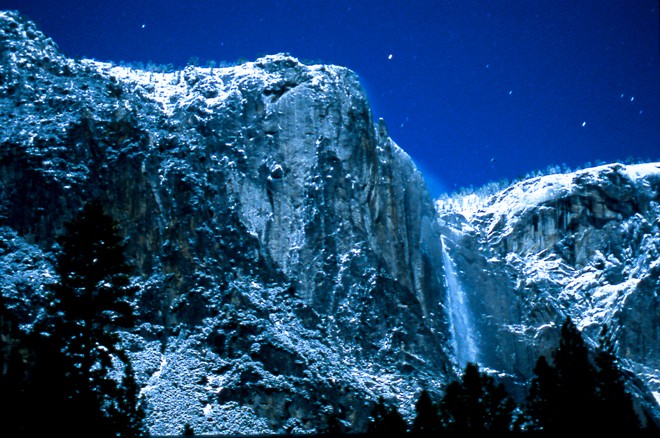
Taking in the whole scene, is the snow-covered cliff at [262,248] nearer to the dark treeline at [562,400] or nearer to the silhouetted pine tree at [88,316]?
the dark treeline at [562,400]

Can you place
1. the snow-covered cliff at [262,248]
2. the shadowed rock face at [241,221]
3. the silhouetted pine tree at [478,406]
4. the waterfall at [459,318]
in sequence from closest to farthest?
the silhouetted pine tree at [478,406]
the shadowed rock face at [241,221]
the snow-covered cliff at [262,248]
the waterfall at [459,318]

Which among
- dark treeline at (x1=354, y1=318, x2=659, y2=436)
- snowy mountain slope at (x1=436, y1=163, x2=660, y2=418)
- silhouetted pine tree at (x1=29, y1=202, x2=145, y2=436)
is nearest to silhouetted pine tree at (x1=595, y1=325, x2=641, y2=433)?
dark treeline at (x1=354, y1=318, x2=659, y2=436)

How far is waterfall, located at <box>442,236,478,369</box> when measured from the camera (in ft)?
408

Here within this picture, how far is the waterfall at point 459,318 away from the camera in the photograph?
124 metres

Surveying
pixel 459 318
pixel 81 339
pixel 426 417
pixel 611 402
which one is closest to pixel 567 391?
pixel 611 402

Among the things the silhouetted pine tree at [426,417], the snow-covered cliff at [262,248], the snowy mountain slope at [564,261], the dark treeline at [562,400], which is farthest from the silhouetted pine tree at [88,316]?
the snowy mountain slope at [564,261]

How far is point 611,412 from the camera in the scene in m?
27.0

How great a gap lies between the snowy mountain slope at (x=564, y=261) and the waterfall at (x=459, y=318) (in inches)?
68.1

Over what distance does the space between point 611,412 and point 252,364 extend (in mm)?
72949

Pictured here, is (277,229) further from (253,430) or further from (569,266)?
(569,266)

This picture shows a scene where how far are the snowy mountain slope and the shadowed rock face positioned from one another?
1660cm

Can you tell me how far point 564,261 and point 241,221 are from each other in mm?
78603

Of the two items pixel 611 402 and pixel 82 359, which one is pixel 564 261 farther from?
pixel 82 359

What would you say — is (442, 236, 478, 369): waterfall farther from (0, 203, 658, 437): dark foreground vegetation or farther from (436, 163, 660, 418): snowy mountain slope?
(0, 203, 658, 437): dark foreground vegetation
